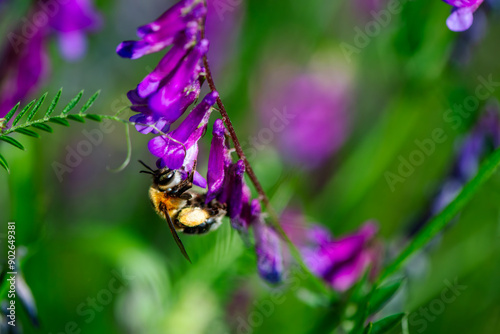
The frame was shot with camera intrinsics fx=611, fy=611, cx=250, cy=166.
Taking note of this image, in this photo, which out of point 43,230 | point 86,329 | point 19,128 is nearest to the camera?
point 19,128

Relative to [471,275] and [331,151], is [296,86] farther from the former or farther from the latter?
[471,275]

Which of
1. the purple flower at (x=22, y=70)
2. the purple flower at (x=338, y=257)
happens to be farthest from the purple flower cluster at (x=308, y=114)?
the purple flower at (x=22, y=70)

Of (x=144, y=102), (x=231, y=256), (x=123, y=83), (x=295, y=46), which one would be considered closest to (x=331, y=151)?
(x=295, y=46)

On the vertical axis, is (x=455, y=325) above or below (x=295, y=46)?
below

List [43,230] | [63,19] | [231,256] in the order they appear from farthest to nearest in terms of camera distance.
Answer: [63,19] → [231,256] → [43,230]

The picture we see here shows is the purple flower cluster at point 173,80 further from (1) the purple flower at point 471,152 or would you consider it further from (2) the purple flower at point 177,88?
(1) the purple flower at point 471,152
